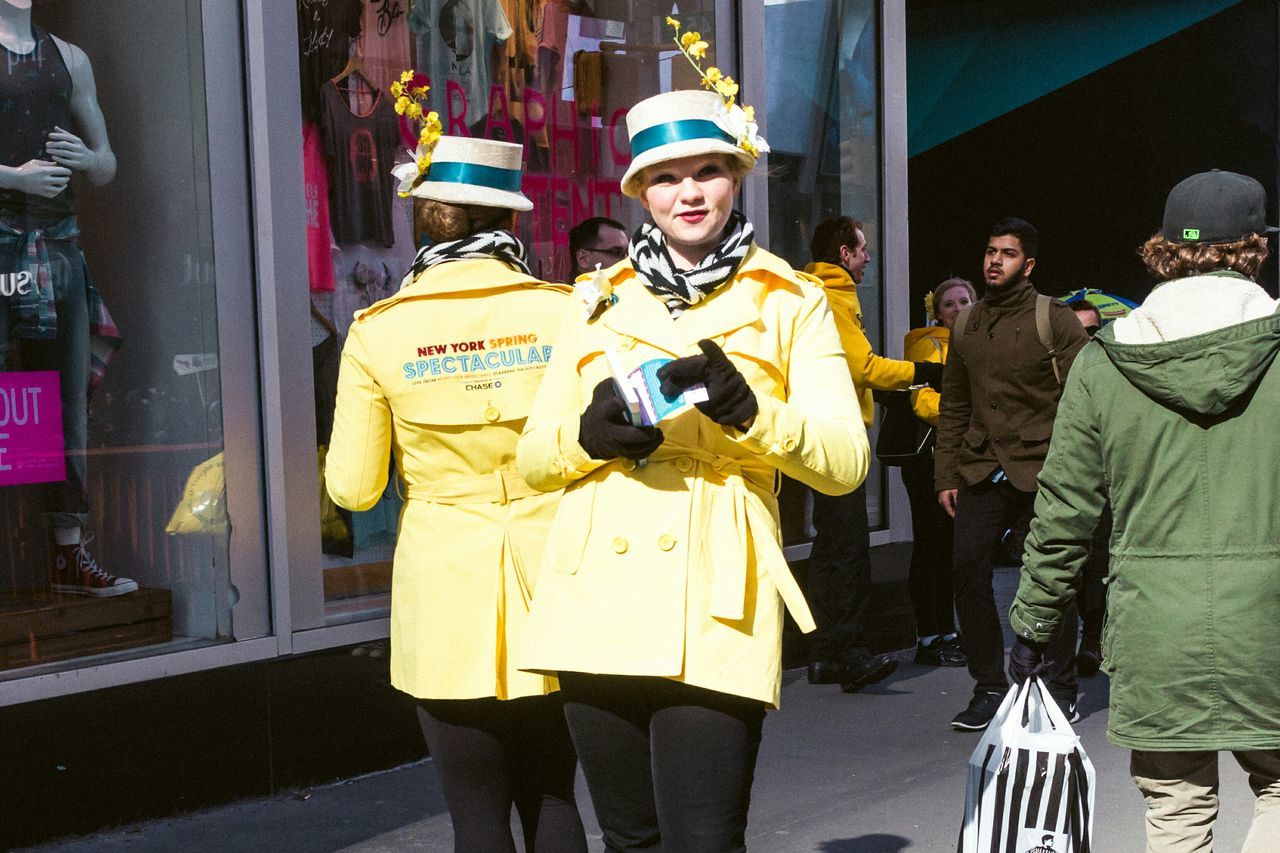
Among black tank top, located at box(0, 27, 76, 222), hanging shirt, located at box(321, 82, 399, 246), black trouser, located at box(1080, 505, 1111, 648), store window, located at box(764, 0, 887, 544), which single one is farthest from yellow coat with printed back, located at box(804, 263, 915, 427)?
black tank top, located at box(0, 27, 76, 222)

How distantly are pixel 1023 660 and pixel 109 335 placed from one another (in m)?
3.50

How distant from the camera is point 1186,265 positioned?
354cm

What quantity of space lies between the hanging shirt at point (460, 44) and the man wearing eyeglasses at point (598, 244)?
793mm

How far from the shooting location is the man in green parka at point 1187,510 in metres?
3.36

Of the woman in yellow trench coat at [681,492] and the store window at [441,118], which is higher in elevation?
the store window at [441,118]

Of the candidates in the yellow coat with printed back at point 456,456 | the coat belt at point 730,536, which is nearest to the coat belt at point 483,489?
the yellow coat with printed back at point 456,456

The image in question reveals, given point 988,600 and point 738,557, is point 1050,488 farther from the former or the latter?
point 988,600

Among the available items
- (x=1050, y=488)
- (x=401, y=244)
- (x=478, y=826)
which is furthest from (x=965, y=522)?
(x=478, y=826)

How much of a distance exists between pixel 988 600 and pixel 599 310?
12.7 feet

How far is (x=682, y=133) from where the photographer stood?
3.12m

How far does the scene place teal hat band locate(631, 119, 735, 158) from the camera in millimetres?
3121

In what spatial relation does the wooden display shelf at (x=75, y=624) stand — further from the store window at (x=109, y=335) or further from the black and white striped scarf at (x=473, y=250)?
the black and white striped scarf at (x=473, y=250)

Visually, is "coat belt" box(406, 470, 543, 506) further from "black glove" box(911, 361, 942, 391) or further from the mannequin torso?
"black glove" box(911, 361, 942, 391)

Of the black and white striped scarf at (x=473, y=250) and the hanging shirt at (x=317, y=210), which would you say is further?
the hanging shirt at (x=317, y=210)
